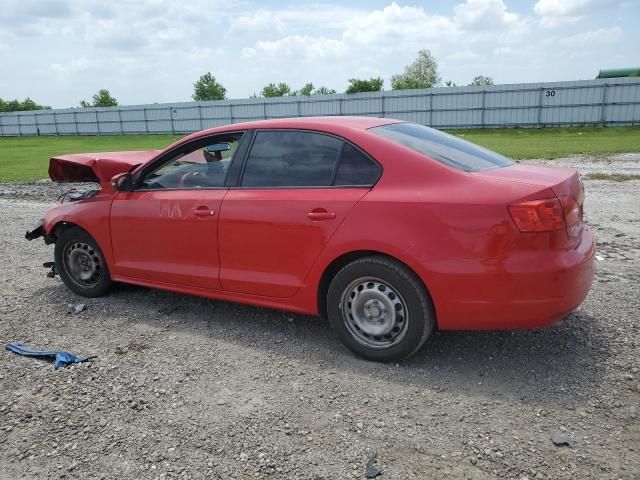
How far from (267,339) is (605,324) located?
104 inches

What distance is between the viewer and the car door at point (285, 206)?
3809mm

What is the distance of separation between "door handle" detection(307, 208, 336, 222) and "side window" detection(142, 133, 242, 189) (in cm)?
97

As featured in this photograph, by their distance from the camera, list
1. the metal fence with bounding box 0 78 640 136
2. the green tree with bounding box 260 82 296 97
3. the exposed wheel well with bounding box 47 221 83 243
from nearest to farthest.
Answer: the exposed wheel well with bounding box 47 221 83 243
the metal fence with bounding box 0 78 640 136
the green tree with bounding box 260 82 296 97

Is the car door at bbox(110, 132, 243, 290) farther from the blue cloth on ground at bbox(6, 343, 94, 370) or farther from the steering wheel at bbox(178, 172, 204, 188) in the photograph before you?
the blue cloth on ground at bbox(6, 343, 94, 370)

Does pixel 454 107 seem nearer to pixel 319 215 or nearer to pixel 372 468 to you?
pixel 319 215

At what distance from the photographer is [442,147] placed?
400cm

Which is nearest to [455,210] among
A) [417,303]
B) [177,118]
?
[417,303]

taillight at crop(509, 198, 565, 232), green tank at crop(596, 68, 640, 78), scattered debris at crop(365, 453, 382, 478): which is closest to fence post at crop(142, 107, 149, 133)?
green tank at crop(596, 68, 640, 78)

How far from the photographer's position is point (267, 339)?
14.1ft

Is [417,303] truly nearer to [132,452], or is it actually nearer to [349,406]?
[349,406]

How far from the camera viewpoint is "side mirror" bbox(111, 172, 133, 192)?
4.89 m

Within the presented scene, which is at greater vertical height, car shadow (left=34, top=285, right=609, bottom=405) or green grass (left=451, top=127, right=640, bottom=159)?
green grass (left=451, top=127, right=640, bottom=159)

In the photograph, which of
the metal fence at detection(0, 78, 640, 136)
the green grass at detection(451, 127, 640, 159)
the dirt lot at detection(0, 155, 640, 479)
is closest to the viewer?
the dirt lot at detection(0, 155, 640, 479)

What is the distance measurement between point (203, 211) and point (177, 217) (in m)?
0.30
